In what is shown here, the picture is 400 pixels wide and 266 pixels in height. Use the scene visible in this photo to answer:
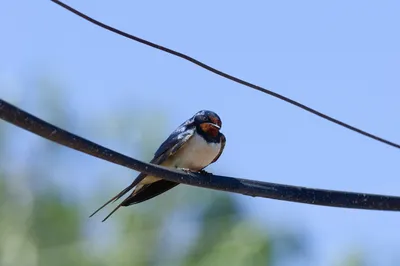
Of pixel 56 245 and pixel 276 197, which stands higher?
pixel 276 197

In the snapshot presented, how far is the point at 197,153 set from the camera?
6625mm

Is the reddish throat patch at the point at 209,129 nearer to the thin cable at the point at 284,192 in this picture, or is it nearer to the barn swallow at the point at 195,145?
the barn swallow at the point at 195,145

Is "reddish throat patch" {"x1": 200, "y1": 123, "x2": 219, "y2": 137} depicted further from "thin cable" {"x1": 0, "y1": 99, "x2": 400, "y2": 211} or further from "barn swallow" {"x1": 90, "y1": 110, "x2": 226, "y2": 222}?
"thin cable" {"x1": 0, "y1": 99, "x2": 400, "y2": 211}

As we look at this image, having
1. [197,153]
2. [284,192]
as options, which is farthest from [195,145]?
[284,192]

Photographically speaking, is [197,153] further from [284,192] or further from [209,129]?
[284,192]

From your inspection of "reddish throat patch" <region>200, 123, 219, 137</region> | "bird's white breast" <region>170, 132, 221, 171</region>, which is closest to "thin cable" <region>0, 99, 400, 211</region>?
"bird's white breast" <region>170, 132, 221, 171</region>

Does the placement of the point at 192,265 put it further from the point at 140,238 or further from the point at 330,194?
the point at 330,194

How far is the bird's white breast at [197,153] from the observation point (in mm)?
6617

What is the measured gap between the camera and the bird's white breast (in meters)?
6.62

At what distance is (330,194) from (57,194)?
12.6 meters

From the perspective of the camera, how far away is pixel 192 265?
1719 centimetres

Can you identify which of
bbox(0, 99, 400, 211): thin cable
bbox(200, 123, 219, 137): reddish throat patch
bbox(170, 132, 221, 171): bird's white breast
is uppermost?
bbox(0, 99, 400, 211): thin cable

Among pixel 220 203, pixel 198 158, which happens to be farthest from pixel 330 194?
pixel 220 203

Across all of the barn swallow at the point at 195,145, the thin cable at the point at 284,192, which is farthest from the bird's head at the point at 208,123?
the thin cable at the point at 284,192
